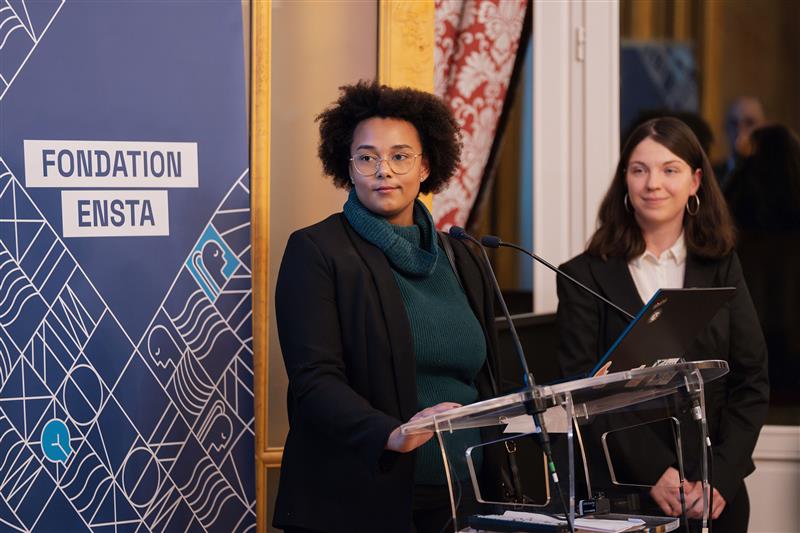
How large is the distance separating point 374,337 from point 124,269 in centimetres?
83

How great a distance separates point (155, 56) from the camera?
2.79 m

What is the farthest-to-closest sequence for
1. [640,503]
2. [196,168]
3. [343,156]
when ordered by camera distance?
[196,168]
[343,156]
[640,503]

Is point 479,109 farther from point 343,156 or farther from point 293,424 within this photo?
point 293,424

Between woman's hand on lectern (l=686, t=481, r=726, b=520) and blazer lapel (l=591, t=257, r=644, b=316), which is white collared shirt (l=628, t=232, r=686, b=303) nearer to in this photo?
blazer lapel (l=591, t=257, r=644, b=316)

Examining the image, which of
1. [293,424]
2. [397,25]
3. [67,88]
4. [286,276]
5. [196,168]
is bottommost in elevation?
[293,424]

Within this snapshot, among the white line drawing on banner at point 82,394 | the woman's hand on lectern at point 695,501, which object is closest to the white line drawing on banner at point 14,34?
the white line drawing on banner at point 82,394

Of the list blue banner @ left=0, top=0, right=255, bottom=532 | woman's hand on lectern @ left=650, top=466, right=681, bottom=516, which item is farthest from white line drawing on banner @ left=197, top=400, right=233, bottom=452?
woman's hand on lectern @ left=650, top=466, right=681, bottom=516

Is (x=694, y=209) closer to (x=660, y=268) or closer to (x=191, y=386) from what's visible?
(x=660, y=268)

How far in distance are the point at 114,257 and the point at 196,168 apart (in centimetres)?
34

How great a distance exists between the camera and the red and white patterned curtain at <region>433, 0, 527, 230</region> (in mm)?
3980

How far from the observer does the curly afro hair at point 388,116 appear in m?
2.59

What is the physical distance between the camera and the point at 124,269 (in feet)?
9.00

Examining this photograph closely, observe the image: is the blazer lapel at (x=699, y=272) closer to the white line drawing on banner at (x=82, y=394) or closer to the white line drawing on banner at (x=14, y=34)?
the white line drawing on banner at (x=82, y=394)

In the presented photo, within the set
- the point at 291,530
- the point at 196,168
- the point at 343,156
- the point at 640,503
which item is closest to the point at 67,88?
the point at 196,168
